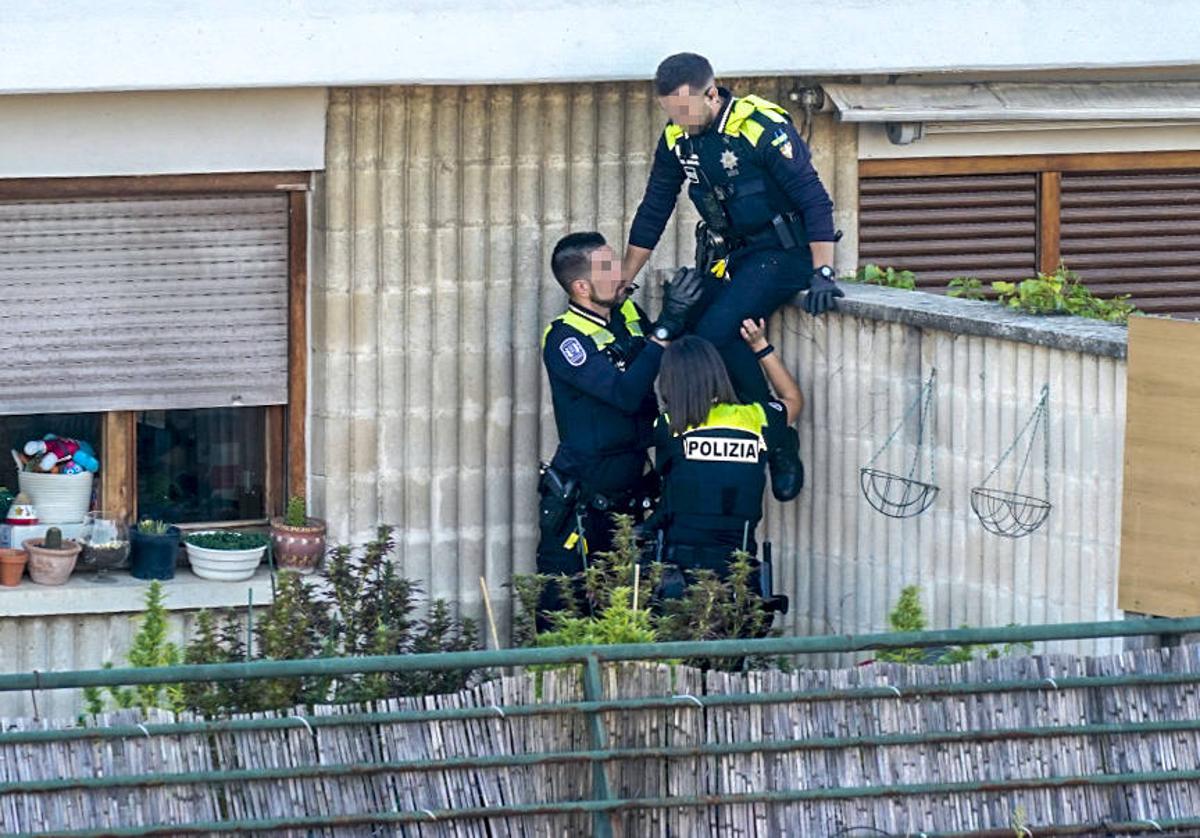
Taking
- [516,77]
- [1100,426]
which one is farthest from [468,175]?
[1100,426]

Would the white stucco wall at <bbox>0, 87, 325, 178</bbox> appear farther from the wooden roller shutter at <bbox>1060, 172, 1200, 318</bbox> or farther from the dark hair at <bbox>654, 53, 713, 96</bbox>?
the wooden roller shutter at <bbox>1060, 172, 1200, 318</bbox>

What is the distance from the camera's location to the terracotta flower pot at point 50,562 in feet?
33.7

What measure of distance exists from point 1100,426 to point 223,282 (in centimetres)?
351

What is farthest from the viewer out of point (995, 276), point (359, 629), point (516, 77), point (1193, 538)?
point (995, 276)

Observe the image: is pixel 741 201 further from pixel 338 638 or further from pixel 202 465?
pixel 202 465

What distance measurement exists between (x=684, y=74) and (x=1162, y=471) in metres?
2.43

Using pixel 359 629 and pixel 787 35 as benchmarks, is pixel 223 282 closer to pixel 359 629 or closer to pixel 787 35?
pixel 359 629

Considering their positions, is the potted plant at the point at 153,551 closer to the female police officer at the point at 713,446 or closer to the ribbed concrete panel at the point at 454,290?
the ribbed concrete panel at the point at 454,290

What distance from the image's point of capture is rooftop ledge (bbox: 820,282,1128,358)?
9.12 meters

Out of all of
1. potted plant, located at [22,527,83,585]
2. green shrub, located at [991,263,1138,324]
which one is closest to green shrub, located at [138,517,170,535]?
potted plant, located at [22,527,83,585]

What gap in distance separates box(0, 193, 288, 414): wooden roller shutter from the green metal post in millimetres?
3135

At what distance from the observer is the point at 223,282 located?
10586mm

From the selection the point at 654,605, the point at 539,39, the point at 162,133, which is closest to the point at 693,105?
the point at 539,39

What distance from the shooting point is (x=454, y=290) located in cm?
1072
